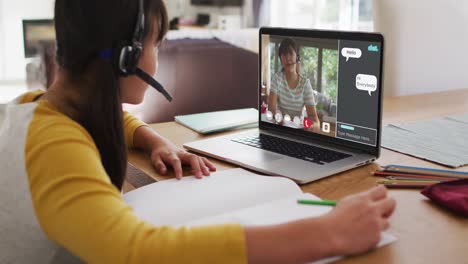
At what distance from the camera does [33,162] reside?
0.74 meters

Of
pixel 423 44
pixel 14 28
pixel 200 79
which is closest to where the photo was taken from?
pixel 423 44

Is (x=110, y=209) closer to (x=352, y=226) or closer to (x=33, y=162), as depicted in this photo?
(x=33, y=162)

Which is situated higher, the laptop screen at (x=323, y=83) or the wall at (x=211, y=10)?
the wall at (x=211, y=10)

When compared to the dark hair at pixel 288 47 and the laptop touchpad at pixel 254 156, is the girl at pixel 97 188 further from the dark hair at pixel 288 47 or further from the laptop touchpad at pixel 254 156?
the dark hair at pixel 288 47

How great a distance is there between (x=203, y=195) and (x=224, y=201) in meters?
0.05

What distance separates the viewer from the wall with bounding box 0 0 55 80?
16.2 ft

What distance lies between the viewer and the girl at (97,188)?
66cm

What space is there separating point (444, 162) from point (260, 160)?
36cm

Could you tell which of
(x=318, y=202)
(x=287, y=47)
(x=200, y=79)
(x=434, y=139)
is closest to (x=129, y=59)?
(x=318, y=202)

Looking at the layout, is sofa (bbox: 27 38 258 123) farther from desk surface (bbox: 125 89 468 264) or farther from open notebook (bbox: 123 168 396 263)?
open notebook (bbox: 123 168 396 263)

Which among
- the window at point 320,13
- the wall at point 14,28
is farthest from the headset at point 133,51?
the wall at point 14,28

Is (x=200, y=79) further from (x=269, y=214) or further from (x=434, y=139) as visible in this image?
(x=269, y=214)

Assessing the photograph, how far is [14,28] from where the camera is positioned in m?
4.97

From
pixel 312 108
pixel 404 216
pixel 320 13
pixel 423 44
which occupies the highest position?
pixel 320 13
